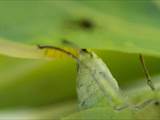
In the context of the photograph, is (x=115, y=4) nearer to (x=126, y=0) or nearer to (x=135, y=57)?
(x=126, y=0)

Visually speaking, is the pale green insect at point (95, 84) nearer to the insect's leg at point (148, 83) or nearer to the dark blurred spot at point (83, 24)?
the insect's leg at point (148, 83)

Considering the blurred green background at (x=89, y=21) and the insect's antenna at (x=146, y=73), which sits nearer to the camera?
the blurred green background at (x=89, y=21)

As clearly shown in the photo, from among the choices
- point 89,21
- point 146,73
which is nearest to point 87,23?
point 89,21

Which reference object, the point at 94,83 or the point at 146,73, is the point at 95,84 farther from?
the point at 146,73

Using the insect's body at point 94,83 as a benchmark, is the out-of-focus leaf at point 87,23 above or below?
below

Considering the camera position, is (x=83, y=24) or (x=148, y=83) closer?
(x=83, y=24)

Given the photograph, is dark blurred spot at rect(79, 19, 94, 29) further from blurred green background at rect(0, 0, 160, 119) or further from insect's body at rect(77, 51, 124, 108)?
insect's body at rect(77, 51, 124, 108)

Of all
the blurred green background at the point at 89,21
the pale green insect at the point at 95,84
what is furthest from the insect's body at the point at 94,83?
the blurred green background at the point at 89,21

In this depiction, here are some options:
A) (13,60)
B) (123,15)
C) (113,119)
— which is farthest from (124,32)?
(13,60)
